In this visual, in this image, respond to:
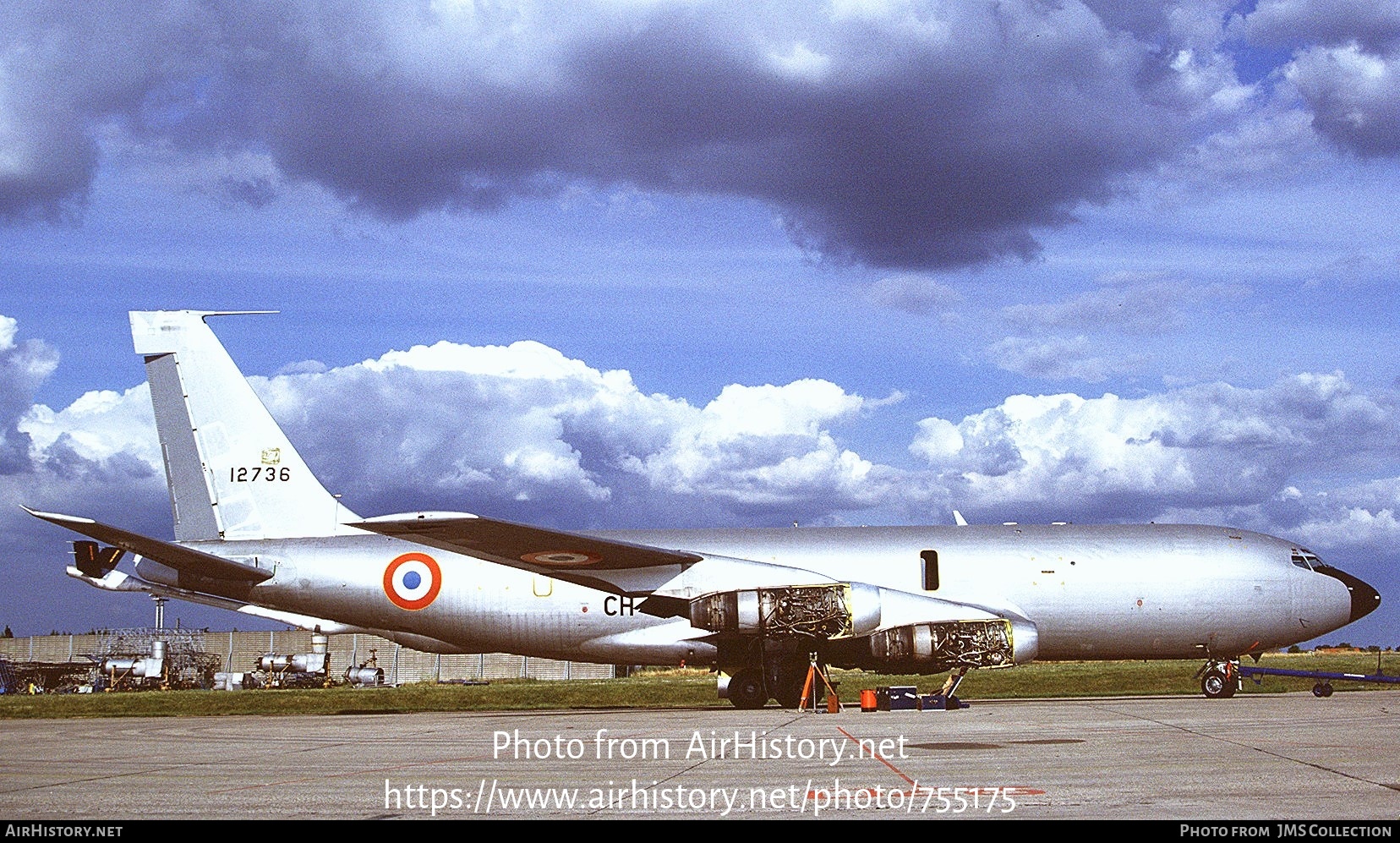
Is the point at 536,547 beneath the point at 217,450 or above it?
beneath

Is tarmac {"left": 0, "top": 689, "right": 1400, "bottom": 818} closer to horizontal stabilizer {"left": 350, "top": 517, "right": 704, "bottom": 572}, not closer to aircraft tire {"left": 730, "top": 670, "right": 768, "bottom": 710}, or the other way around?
horizontal stabilizer {"left": 350, "top": 517, "right": 704, "bottom": 572}

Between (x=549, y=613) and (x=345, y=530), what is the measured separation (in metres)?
5.70

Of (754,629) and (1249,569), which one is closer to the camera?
(754,629)

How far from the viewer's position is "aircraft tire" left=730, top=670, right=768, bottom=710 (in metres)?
27.7

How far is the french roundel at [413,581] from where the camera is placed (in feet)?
96.9

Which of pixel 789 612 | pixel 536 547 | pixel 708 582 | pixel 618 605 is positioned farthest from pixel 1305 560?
pixel 536 547

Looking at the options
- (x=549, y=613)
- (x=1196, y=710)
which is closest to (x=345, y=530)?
(x=549, y=613)

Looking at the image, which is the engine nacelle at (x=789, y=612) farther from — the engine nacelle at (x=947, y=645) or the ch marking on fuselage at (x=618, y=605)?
the ch marking on fuselage at (x=618, y=605)

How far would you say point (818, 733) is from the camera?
19000 mm

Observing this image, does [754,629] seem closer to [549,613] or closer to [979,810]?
[549,613]

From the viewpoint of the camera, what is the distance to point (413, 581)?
2964 centimetres

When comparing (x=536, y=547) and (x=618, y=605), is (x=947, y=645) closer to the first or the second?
(x=618, y=605)

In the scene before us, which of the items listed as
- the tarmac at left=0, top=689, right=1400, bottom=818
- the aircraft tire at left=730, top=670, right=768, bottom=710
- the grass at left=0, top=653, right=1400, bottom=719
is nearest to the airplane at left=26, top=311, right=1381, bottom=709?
the aircraft tire at left=730, top=670, right=768, bottom=710

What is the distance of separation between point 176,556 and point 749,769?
750 inches
